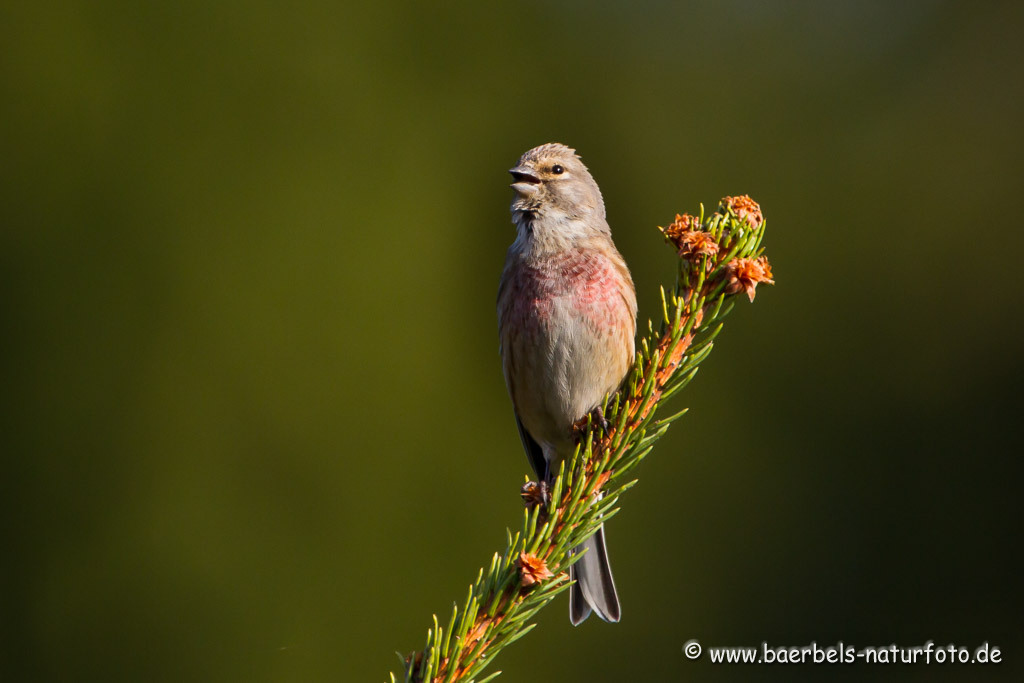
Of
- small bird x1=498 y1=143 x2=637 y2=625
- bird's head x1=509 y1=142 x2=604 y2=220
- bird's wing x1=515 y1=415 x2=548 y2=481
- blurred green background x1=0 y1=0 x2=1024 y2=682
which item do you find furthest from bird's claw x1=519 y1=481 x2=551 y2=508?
blurred green background x1=0 y1=0 x2=1024 y2=682

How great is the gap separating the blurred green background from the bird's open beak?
2984 mm

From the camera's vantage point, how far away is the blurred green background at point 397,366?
260 inches

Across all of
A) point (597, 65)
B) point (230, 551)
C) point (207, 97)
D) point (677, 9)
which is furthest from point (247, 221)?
point (677, 9)

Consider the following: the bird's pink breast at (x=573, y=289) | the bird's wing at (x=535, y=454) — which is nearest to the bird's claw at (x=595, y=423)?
the bird's pink breast at (x=573, y=289)

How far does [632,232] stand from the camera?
25.2 ft

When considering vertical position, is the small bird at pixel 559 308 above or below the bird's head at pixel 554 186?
below

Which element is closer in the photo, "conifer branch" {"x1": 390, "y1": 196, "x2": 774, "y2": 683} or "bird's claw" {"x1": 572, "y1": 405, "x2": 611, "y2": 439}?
"conifer branch" {"x1": 390, "y1": 196, "x2": 774, "y2": 683}

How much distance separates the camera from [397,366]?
700 cm

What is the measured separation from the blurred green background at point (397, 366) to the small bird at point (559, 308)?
260 centimetres

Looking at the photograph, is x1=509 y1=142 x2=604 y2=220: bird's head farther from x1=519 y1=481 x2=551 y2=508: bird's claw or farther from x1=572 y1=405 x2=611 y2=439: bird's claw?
x1=519 y1=481 x2=551 y2=508: bird's claw

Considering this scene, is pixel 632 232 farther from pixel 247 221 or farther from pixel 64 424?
pixel 64 424

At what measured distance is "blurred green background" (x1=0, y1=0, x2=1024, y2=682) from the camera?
6605 mm

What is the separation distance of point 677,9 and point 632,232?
3166mm

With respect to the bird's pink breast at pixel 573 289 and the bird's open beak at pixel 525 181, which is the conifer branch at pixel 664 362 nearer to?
the bird's pink breast at pixel 573 289
